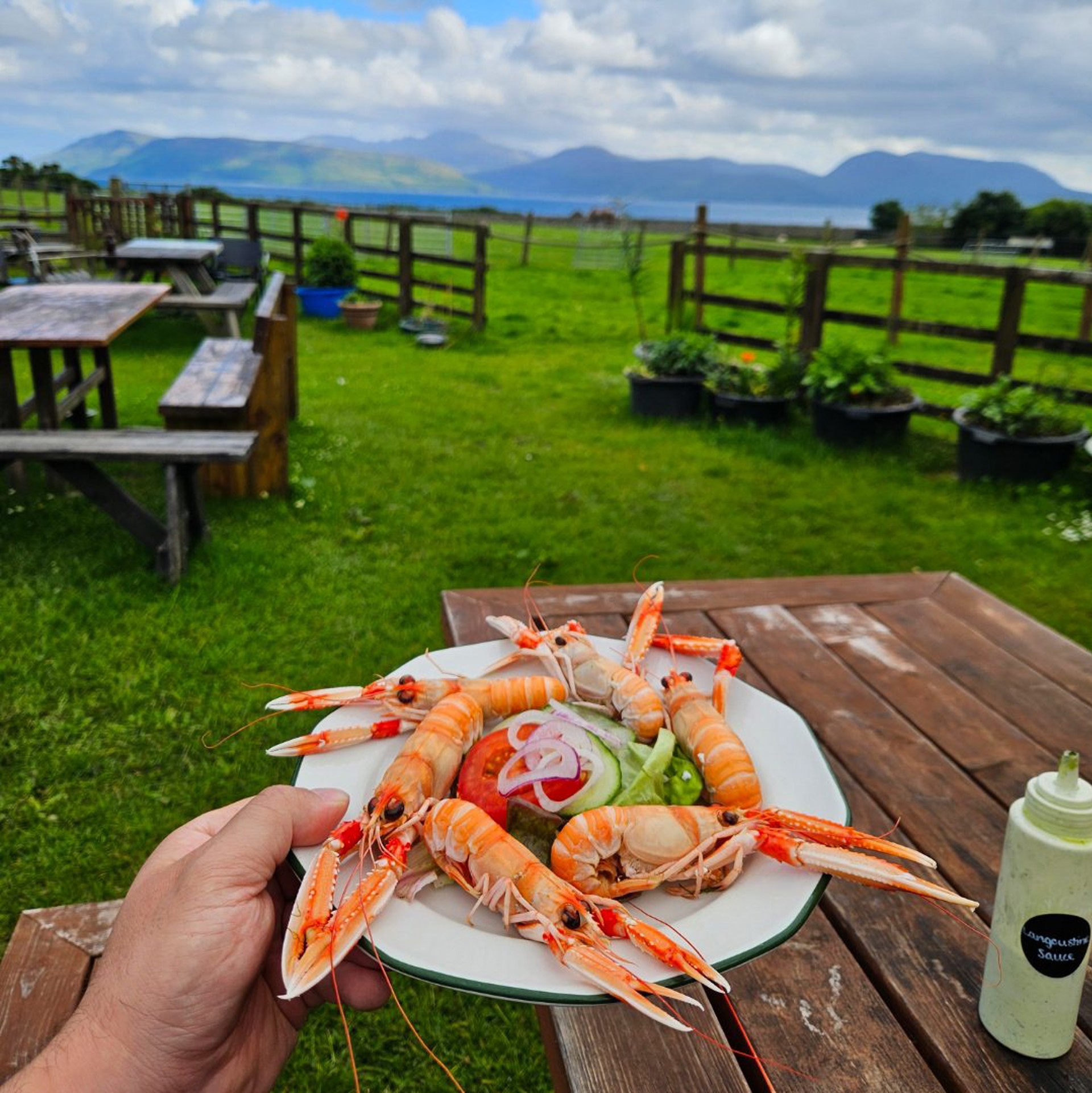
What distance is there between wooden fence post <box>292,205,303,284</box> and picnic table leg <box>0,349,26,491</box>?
9.73 meters

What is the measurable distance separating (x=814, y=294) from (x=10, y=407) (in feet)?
23.1

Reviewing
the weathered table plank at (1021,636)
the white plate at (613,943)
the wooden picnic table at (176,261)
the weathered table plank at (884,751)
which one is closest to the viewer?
the white plate at (613,943)

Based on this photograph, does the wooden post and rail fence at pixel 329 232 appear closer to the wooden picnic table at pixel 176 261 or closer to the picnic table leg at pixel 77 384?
the wooden picnic table at pixel 176 261

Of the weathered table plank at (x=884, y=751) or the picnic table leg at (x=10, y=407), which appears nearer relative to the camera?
the weathered table plank at (x=884, y=751)

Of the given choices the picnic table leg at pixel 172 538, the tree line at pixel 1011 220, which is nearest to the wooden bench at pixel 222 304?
the picnic table leg at pixel 172 538

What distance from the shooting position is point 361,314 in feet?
41.9

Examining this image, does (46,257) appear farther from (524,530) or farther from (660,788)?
(660,788)

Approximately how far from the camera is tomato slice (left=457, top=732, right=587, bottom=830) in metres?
1.22

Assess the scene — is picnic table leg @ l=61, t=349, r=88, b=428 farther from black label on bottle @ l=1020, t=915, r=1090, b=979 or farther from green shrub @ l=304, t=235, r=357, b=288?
black label on bottle @ l=1020, t=915, r=1090, b=979

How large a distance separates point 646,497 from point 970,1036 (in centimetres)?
542

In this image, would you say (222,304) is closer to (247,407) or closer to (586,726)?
(247,407)

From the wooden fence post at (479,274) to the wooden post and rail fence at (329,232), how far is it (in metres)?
0.01

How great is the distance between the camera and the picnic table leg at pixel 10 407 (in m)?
5.62

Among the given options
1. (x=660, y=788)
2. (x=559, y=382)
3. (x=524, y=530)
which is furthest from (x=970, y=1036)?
(x=559, y=382)
